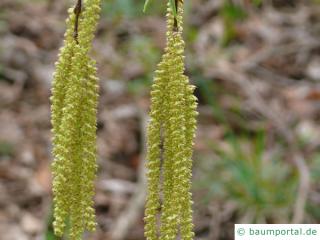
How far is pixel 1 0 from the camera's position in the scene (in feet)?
14.7

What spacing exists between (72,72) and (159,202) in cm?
26

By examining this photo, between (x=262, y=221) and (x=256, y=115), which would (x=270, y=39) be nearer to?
(x=256, y=115)

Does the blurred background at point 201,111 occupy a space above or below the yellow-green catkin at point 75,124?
above

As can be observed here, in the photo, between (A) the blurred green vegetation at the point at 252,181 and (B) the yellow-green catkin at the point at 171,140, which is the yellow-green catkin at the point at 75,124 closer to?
(B) the yellow-green catkin at the point at 171,140

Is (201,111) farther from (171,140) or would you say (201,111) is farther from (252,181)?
(171,140)

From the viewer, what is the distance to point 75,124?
1163 mm

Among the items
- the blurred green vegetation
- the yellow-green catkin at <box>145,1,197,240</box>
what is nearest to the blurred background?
the blurred green vegetation

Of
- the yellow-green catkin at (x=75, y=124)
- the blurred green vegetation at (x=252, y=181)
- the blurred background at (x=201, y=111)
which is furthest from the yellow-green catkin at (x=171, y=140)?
the blurred green vegetation at (x=252, y=181)

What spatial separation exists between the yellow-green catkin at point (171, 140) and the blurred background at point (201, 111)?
1618 millimetres

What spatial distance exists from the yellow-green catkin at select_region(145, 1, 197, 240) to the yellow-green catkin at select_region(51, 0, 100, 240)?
0.10m

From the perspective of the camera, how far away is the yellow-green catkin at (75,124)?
115 cm

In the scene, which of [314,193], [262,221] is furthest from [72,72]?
[314,193]

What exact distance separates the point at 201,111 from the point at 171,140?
9.49 feet

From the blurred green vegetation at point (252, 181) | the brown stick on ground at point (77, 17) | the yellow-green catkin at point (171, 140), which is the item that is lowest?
the yellow-green catkin at point (171, 140)
